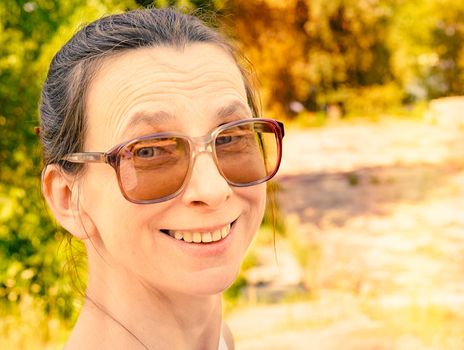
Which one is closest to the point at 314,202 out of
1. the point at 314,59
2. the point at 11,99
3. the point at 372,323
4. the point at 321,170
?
the point at 321,170

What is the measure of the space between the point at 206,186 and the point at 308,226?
18.8 feet

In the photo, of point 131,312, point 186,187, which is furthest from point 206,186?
point 131,312

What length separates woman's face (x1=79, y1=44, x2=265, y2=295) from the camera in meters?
1.40

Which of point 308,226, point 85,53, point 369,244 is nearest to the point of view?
point 85,53

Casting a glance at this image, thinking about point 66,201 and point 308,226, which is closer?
point 66,201

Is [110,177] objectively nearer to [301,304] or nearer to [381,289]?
[301,304]

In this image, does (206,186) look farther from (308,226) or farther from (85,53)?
(308,226)

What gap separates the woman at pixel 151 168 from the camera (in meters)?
1.40

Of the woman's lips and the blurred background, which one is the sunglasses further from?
the blurred background

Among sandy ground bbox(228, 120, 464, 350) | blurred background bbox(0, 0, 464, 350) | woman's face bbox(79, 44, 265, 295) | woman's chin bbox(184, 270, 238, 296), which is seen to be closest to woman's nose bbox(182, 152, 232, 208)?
woman's face bbox(79, 44, 265, 295)

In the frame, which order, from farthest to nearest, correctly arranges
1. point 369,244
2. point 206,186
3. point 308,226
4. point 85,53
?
point 308,226 → point 369,244 → point 85,53 → point 206,186

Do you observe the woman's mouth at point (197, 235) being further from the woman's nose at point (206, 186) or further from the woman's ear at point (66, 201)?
the woman's ear at point (66, 201)

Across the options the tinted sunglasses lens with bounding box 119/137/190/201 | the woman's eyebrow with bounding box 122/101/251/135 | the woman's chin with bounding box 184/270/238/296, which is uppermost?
the woman's eyebrow with bounding box 122/101/251/135

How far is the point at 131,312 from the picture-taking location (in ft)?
5.10
